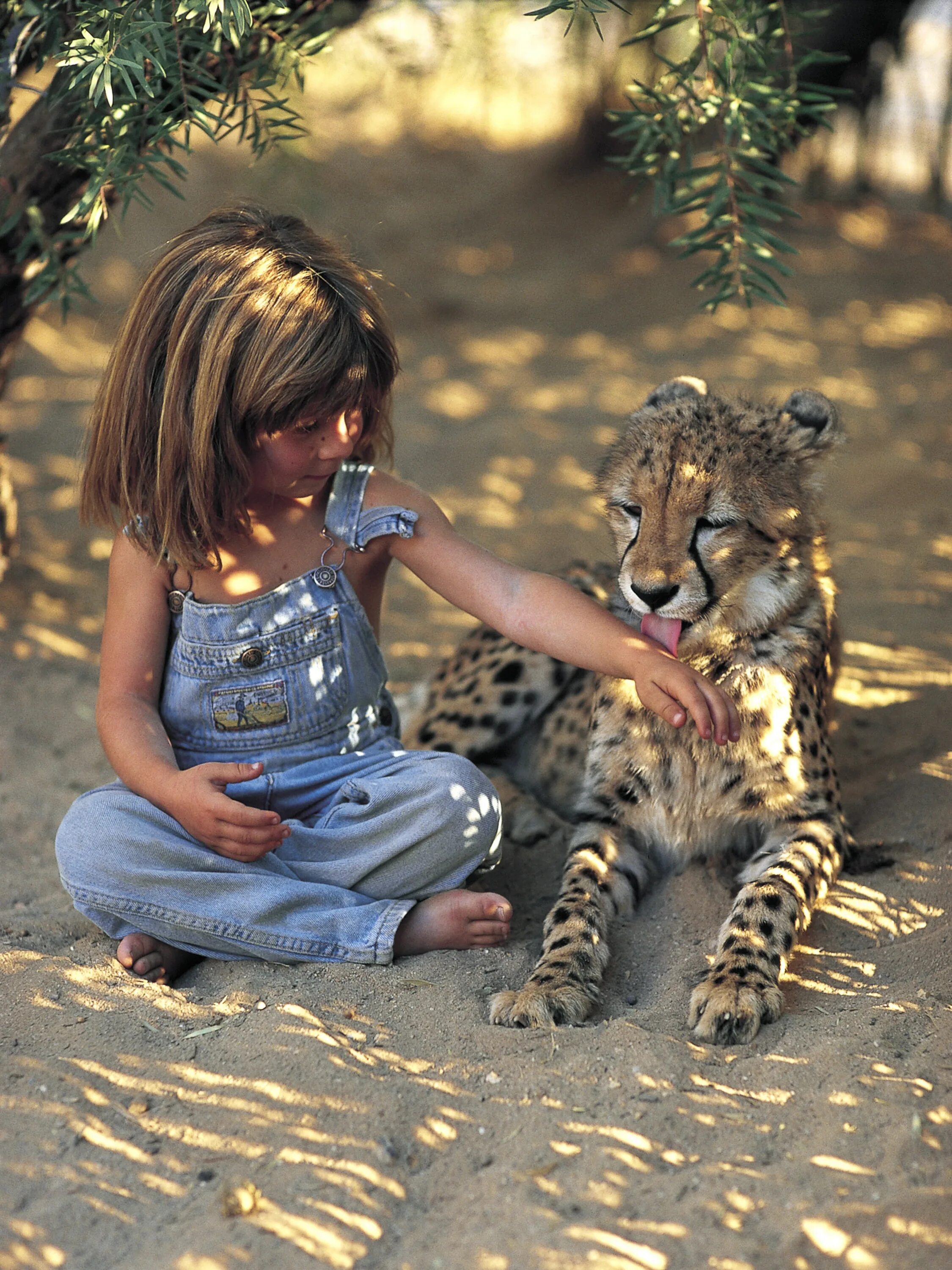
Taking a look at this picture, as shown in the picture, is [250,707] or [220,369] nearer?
[220,369]

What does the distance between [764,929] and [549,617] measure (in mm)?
827

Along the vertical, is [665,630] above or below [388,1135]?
above

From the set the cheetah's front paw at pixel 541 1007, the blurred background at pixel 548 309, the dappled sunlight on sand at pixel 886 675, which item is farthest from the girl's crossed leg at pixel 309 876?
the dappled sunlight on sand at pixel 886 675

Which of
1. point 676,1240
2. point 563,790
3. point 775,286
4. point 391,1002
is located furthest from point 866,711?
point 676,1240

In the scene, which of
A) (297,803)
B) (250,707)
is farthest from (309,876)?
(250,707)

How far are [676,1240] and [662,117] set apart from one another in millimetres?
2559

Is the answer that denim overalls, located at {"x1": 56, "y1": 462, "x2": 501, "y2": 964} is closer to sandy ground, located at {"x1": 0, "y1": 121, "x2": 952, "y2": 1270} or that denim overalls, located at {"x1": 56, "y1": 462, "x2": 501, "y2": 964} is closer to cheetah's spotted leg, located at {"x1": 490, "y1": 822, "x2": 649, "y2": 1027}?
sandy ground, located at {"x1": 0, "y1": 121, "x2": 952, "y2": 1270}

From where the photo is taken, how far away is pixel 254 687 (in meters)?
2.92

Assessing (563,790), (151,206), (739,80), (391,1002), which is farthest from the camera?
(563,790)

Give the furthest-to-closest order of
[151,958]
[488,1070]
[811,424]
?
[811,424], [151,958], [488,1070]

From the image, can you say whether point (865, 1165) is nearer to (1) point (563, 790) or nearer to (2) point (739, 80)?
(1) point (563, 790)

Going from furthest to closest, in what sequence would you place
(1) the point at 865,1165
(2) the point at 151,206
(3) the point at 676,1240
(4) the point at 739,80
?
(2) the point at 151,206 < (4) the point at 739,80 < (1) the point at 865,1165 < (3) the point at 676,1240

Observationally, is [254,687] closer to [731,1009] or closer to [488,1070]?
[488,1070]

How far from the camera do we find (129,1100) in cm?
220
